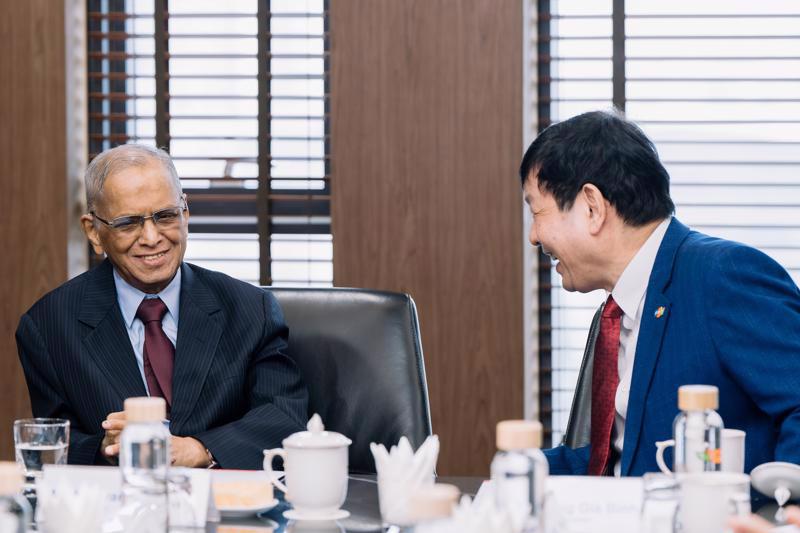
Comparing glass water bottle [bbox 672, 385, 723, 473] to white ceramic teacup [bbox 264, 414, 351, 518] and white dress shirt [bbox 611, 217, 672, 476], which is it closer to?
white ceramic teacup [bbox 264, 414, 351, 518]

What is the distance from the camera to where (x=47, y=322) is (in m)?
2.27

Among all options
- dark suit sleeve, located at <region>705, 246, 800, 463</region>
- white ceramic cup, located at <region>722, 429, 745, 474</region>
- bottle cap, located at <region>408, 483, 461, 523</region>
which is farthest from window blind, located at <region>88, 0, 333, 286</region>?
bottle cap, located at <region>408, 483, 461, 523</region>

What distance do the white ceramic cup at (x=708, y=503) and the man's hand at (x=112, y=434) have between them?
3.47 feet

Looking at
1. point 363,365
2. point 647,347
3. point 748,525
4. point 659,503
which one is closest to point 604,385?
point 647,347

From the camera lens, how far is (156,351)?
7.47ft

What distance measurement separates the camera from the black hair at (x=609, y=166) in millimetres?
1936

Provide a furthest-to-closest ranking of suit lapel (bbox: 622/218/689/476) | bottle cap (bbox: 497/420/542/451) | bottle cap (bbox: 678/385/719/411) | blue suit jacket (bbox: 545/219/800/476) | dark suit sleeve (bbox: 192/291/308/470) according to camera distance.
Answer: dark suit sleeve (bbox: 192/291/308/470)
suit lapel (bbox: 622/218/689/476)
blue suit jacket (bbox: 545/219/800/476)
bottle cap (bbox: 678/385/719/411)
bottle cap (bbox: 497/420/542/451)

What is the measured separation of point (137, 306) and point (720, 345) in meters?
1.27

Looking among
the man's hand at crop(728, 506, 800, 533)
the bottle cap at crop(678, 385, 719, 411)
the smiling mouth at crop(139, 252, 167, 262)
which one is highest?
the smiling mouth at crop(139, 252, 167, 262)

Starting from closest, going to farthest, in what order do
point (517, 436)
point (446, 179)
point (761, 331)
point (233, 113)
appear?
point (517, 436), point (761, 331), point (446, 179), point (233, 113)

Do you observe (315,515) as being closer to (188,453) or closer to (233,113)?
(188,453)

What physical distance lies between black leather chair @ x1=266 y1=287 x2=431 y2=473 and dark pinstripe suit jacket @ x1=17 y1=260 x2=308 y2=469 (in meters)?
0.05

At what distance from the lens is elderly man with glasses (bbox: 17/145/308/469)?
7.21 ft

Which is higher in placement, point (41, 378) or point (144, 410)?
point (144, 410)
